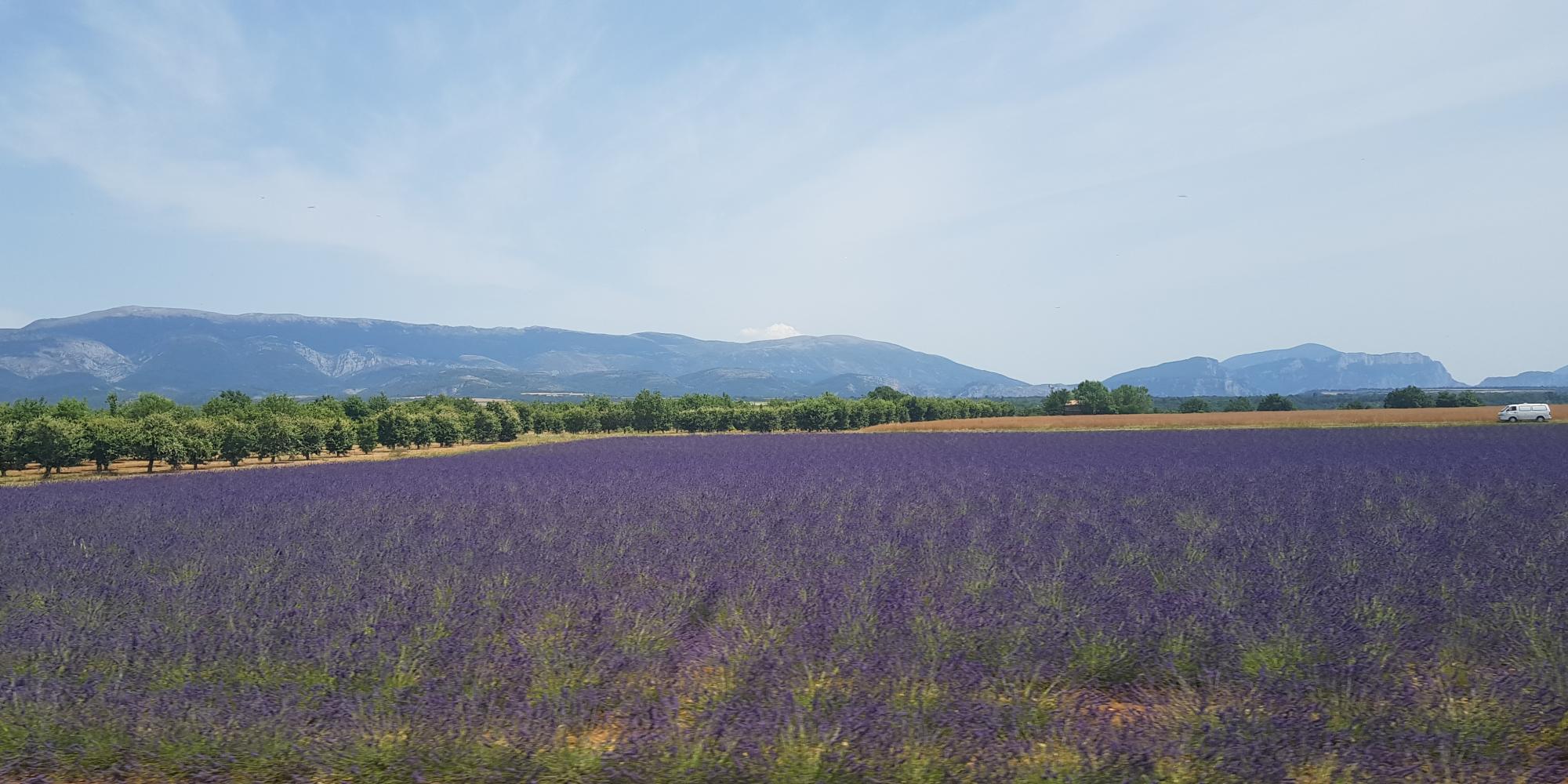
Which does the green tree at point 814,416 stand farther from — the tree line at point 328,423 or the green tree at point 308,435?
the green tree at point 308,435

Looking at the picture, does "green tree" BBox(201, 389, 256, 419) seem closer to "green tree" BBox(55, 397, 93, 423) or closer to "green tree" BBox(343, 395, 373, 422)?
"green tree" BBox(55, 397, 93, 423)

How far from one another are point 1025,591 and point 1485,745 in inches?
82.0

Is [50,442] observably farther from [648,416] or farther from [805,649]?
[648,416]

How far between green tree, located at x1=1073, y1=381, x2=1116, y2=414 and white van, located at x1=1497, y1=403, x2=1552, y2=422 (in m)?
34.7

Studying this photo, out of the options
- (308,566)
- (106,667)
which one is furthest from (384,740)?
(308,566)

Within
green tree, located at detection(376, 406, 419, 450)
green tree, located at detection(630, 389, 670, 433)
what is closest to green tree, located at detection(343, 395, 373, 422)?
green tree, located at detection(376, 406, 419, 450)

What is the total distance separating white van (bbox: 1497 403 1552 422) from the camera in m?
33.7

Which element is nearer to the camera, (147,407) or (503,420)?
(147,407)

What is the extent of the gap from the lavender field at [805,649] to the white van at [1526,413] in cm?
3659

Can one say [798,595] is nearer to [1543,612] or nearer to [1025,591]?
[1025,591]

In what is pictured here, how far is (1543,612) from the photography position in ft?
12.6

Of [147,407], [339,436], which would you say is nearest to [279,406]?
[147,407]

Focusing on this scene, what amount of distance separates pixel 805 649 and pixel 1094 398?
78.0m

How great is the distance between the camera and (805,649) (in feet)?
11.8
